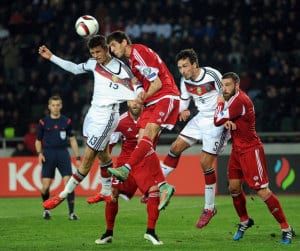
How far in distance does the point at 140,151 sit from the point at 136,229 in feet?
8.44

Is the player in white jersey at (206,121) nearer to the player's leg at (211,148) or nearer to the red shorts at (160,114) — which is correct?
the player's leg at (211,148)

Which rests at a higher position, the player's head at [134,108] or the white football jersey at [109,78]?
the white football jersey at [109,78]

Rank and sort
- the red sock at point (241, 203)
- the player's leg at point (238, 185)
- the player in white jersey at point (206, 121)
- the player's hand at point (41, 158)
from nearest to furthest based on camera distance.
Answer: the player's leg at point (238, 185) → the red sock at point (241, 203) → the player in white jersey at point (206, 121) → the player's hand at point (41, 158)

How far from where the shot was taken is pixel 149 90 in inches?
464

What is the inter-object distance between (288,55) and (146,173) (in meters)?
13.1

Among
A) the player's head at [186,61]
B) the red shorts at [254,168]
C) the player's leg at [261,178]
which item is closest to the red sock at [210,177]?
the player's head at [186,61]

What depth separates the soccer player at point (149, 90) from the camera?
1170cm

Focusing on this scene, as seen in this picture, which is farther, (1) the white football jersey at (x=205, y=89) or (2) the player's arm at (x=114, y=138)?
(1) the white football jersey at (x=205, y=89)

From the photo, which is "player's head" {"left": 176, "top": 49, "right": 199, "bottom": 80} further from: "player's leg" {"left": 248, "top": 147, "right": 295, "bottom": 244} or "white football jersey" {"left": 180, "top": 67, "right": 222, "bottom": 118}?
"player's leg" {"left": 248, "top": 147, "right": 295, "bottom": 244}

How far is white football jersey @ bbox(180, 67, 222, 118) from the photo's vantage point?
530 inches

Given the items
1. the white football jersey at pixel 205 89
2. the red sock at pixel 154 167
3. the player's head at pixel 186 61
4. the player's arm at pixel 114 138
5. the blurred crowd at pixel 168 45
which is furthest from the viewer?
the blurred crowd at pixel 168 45

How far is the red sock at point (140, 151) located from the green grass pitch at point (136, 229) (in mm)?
1037

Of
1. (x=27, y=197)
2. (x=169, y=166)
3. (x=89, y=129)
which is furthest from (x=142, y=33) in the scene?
(x=89, y=129)

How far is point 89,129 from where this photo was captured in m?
12.3
